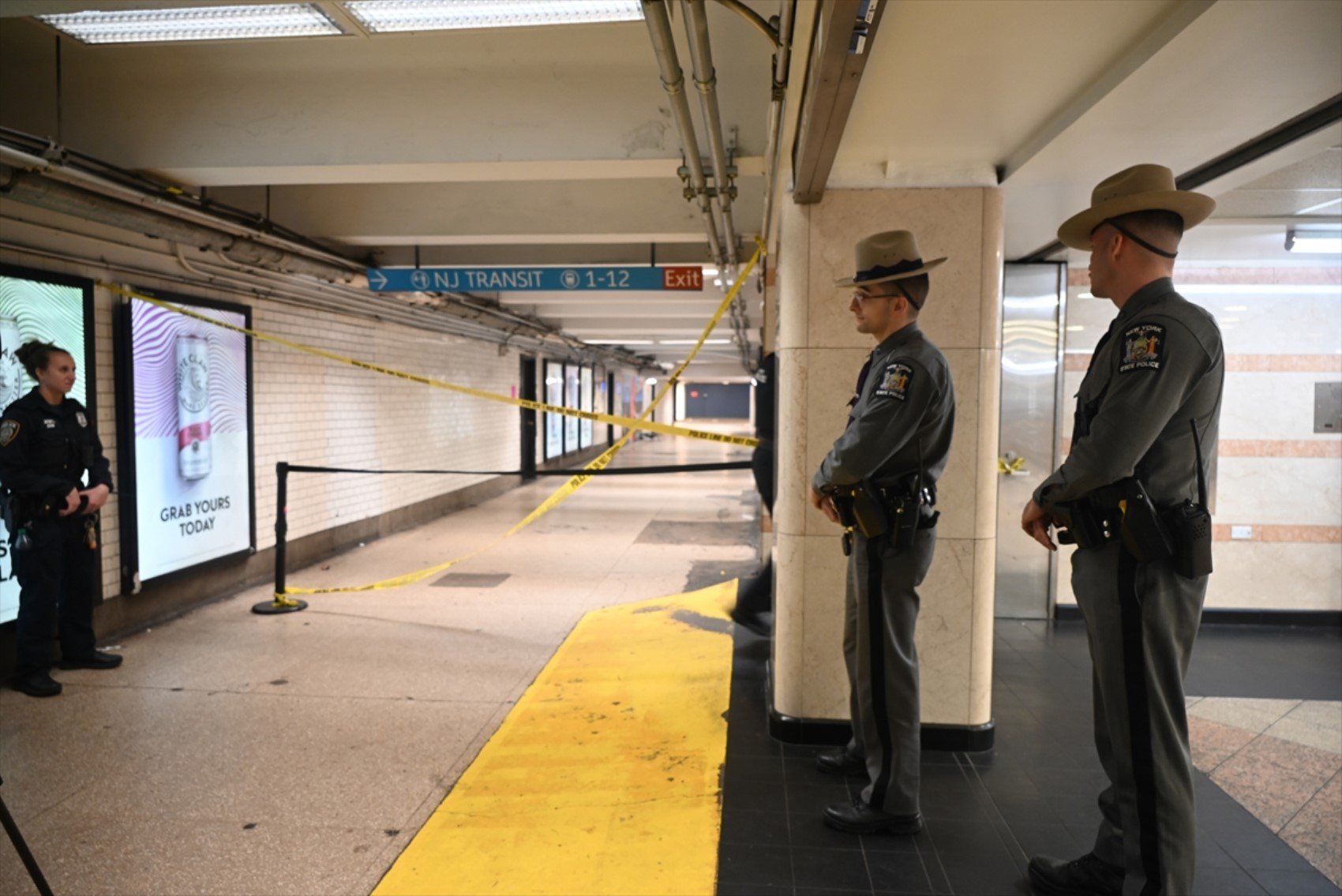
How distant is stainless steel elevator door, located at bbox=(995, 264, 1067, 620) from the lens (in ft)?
19.1

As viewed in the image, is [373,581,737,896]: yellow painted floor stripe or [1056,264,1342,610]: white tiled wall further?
[1056,264,1342,610]: white tiled wall

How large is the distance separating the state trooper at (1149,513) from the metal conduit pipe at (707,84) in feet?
4.12

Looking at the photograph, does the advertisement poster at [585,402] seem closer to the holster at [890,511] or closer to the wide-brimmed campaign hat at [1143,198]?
the holster at [890,511]

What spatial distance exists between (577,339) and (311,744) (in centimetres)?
1278

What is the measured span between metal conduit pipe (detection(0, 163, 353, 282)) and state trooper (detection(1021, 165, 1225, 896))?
14.6 ft

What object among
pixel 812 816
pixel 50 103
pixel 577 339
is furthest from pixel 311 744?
pixel 577 339

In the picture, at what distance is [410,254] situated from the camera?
24.6 feet

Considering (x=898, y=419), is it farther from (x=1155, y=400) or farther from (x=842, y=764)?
(x=842, y=764)

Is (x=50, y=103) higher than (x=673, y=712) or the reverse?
higher

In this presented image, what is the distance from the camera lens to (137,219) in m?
4.41

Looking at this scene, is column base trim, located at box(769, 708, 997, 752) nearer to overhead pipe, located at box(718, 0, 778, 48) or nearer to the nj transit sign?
overhead pipe, located at box(718, 0, 778, 48)

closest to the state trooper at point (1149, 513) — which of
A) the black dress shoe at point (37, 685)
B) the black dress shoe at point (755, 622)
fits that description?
the black dress shoe at point (755, 622)

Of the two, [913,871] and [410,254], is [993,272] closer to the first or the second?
[913,871]

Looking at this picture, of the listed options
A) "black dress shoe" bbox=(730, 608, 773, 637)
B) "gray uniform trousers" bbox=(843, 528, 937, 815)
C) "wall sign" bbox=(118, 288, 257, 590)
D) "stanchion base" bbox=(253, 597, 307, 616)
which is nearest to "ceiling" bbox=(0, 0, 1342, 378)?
"wall sign" bbox=(118, 288, 257, 590)
